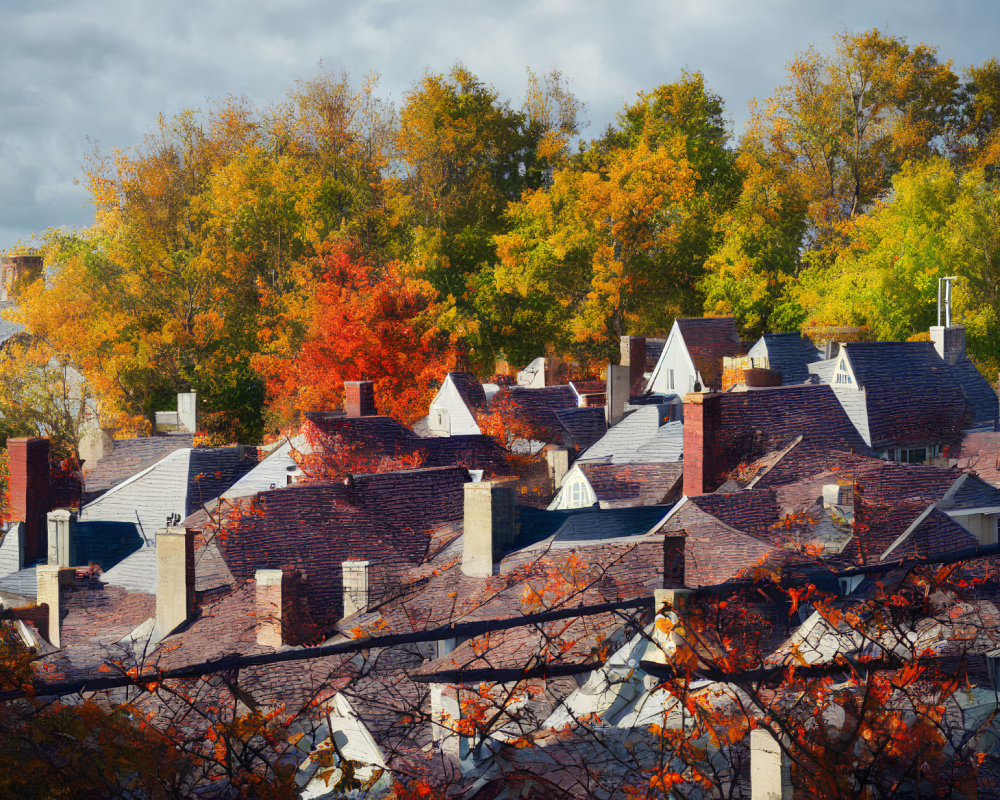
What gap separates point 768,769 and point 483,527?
18.0 m

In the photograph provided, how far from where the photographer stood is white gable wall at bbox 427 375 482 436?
49406mm

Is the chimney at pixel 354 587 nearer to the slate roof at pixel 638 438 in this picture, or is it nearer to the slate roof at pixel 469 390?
the slate roof at pixel 638 438

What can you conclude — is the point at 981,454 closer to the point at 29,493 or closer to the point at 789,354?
the point at 789,354

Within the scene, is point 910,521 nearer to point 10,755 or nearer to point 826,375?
point 826,375

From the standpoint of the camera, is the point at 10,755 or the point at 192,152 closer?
the point at 10,755

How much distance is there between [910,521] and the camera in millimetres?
27859

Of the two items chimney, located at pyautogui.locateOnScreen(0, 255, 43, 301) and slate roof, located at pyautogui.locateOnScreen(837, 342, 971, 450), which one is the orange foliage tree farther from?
slate roof, located at pyautogui.locateOnScreen(837, 342, 971, 450)

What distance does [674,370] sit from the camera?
57250 millimetres

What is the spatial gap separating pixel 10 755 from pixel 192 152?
71797mm

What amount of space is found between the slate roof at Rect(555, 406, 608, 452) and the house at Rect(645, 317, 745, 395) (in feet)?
31.0

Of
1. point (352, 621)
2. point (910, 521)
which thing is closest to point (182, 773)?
point (352, 621)

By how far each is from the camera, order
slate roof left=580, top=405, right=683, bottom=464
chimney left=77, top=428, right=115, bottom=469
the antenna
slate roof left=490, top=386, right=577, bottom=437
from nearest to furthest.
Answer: slate roof left=580, top=405, right=683, bottom=464 → the antenna → slate roof left=490, top=386, right=577, bottom=437 → chimney left=77, top=428, right=115, bottom=469

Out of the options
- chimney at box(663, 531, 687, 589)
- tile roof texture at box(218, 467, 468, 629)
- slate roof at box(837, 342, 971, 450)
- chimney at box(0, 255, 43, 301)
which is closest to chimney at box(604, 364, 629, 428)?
slate roof at box(837, 342, 971, 450)

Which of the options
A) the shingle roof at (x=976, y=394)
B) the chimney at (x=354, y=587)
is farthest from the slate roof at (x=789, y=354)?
the chimney at (x=354, y=587)
